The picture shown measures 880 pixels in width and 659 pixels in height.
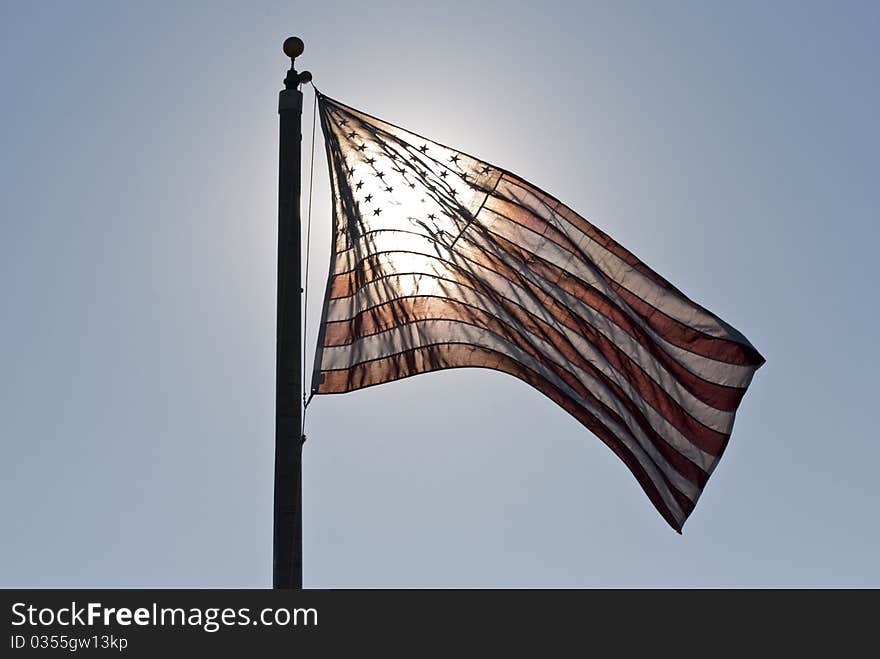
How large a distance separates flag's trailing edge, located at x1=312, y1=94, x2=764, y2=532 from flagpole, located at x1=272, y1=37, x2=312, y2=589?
1.47 meters

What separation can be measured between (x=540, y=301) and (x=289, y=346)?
4195 mm

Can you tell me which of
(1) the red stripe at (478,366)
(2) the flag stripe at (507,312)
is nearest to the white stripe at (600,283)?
(2) the flag stripe at (507,312)

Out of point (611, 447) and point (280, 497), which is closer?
point (280, 497)

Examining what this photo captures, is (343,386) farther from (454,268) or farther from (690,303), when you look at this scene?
(690,303)

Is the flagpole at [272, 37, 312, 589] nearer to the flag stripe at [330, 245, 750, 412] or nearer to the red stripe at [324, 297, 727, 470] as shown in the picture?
the red stripe at [324, 297, 727, 470]

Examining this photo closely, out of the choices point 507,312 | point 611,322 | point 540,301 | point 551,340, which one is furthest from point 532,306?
point 611,322

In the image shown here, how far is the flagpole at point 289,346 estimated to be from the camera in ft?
48.9

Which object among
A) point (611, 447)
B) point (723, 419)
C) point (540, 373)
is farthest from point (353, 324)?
point (723, 419)

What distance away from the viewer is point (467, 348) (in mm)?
17844

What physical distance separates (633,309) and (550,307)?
1.24m

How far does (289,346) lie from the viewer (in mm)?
15805

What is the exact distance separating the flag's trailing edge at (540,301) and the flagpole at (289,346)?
1475mm

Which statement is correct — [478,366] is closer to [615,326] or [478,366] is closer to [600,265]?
[615,326]

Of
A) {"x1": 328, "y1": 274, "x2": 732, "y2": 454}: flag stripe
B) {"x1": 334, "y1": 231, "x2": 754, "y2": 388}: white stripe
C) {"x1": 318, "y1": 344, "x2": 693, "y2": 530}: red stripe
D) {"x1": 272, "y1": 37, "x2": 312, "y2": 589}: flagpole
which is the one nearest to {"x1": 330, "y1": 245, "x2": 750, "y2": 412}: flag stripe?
{"x1": 334, "y1": 231, "x2": 754, "y2": 388}: white stripe
